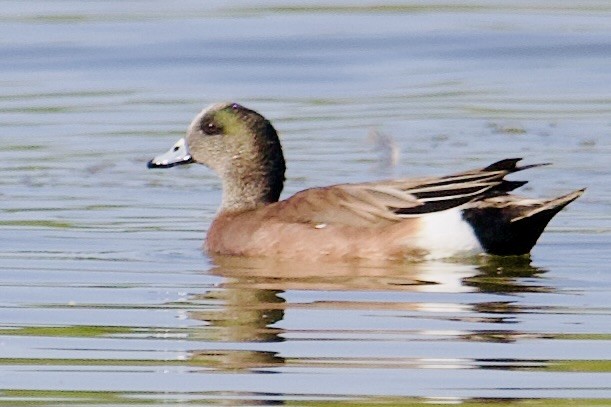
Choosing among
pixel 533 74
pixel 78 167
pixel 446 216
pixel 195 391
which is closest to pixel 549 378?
pixel 195 391

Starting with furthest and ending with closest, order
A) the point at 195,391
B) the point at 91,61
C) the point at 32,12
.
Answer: the point at 32,12 < the point at 91,61 < the point at 195,391

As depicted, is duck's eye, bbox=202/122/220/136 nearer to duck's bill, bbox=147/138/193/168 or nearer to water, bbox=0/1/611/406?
duck's bill, bbox=147/138/193/168

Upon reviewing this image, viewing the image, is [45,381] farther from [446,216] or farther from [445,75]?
[445,75]

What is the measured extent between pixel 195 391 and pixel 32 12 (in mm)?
12628

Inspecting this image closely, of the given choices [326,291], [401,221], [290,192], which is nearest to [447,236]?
[401,221]

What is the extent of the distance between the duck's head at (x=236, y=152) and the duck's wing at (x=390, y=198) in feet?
1.86

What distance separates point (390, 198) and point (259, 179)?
965 millimetres

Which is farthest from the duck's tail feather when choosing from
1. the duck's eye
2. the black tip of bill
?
the black tip of bill

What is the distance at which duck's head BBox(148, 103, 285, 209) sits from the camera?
10023 millimetres

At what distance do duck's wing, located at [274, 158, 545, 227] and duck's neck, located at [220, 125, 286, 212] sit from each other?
21.8 inches

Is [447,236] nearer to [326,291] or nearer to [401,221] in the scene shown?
[401,221]

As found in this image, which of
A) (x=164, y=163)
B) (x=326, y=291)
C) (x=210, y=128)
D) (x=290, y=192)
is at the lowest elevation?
(x=290, y=192)

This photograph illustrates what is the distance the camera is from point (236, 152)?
33.1 feet

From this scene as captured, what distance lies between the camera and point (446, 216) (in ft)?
30.1
